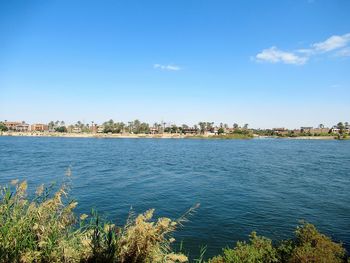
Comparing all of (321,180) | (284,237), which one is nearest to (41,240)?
(284,237)

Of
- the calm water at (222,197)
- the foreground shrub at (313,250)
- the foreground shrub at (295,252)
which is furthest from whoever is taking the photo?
the calm water at (222,197)

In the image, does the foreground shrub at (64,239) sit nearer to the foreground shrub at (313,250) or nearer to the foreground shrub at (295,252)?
the foreground shrub at (295,252)

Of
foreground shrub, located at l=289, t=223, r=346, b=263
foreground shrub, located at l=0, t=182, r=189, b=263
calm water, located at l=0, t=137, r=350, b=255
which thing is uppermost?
foreground shrub, located at l=0, t=182, r=189, b=263

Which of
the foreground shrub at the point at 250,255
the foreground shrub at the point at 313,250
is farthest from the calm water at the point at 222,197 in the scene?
the foreground shrub at the point at 313,250

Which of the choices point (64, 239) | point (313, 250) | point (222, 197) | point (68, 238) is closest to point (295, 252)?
point (313, 250)

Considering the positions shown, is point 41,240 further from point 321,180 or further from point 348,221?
point 321,180

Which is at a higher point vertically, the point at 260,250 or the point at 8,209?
the point at 8,209

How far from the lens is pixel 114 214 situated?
24.9m

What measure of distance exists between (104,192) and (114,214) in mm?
8616

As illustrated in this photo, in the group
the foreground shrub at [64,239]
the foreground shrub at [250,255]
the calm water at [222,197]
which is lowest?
the calm water at [222,197]

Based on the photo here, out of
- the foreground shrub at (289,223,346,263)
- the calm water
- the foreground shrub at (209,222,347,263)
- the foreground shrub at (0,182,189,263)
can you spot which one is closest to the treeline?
the foreground shrub at (0,182,189,263)

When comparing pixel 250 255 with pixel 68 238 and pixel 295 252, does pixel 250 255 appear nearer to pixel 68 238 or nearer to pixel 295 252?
pixel 295 252

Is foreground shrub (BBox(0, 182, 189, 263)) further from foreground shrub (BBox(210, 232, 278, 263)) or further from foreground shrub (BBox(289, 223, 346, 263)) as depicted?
foreground shrub (BBox(289, 223, 346, 263))

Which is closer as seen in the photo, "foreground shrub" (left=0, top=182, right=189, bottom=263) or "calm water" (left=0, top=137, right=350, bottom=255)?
"foreground shrub" (left=0, top=182, right=189, bottom=263)
